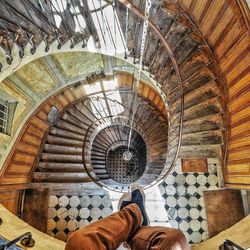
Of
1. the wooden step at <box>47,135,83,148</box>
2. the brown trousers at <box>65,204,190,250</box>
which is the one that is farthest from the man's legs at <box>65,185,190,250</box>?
the wooden step at <box>47,135,83,148</box>

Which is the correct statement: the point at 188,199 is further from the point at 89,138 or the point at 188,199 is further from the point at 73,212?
the point at 89,138

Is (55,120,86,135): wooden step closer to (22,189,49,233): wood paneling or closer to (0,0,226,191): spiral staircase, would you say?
(0,0,226,191): spiral staircase

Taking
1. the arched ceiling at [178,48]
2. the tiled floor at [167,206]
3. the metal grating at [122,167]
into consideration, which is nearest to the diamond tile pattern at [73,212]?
the tiled floor at [167,206]

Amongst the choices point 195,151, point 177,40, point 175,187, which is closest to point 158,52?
point 177,40

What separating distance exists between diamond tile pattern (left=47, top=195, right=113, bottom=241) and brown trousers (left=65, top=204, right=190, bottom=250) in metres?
2.54

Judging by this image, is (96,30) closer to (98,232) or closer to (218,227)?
(98,232)

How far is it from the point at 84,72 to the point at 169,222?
10.7 ft

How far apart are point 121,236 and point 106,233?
19cm

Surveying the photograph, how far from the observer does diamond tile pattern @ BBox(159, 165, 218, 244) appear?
359cm

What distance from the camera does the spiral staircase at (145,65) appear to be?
9.64ft

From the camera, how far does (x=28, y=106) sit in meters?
4.26

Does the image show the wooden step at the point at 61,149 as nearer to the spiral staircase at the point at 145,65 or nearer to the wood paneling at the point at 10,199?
the spiral staircase at the point at 145,65

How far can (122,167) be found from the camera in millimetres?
7980

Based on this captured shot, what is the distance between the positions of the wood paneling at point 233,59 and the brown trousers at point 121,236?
209 centimetres
